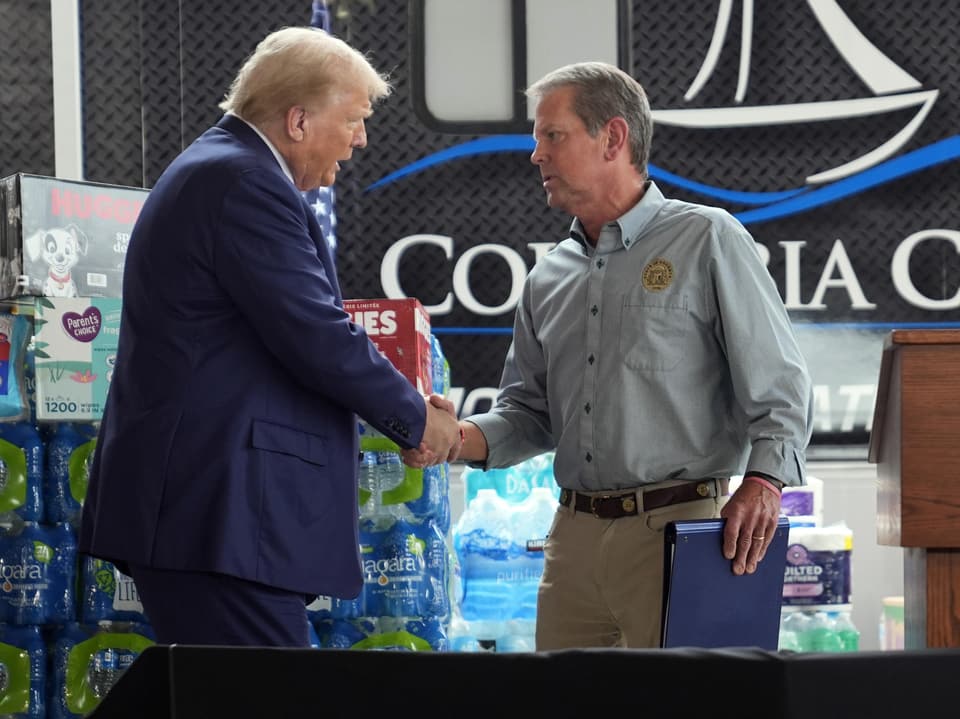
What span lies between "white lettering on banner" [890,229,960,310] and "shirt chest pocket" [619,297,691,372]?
7.13 feet

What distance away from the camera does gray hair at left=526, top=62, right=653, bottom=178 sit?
7.97 feet

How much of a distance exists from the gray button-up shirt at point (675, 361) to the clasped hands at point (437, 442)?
0.23m

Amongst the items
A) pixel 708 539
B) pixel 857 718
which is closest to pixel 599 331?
pixel 708 539

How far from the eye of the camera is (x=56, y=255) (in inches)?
123

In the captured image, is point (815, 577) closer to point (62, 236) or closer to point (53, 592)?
point (53, 592)

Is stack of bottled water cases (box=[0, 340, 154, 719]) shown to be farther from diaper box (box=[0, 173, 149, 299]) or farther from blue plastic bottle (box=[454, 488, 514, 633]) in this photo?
blue plastic bottle (box=[454, 488, 514, 633])

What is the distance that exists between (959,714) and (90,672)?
2496 millimetres

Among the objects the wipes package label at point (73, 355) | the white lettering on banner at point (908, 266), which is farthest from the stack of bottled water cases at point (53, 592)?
the white lettering on banner at point (908, 266)

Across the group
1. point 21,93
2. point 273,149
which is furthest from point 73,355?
point 21,93

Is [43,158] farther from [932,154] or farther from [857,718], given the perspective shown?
[857,718]

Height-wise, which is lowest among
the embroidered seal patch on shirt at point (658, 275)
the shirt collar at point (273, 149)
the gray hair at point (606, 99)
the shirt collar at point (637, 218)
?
the embroidered seal patch on shirt at point (658, 275)

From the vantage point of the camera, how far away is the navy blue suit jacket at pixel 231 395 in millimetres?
2041

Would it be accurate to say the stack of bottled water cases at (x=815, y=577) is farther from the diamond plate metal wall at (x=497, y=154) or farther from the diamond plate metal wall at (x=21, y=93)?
the diamond plate metal wall at (x=21, y=93)

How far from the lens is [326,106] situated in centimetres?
232
